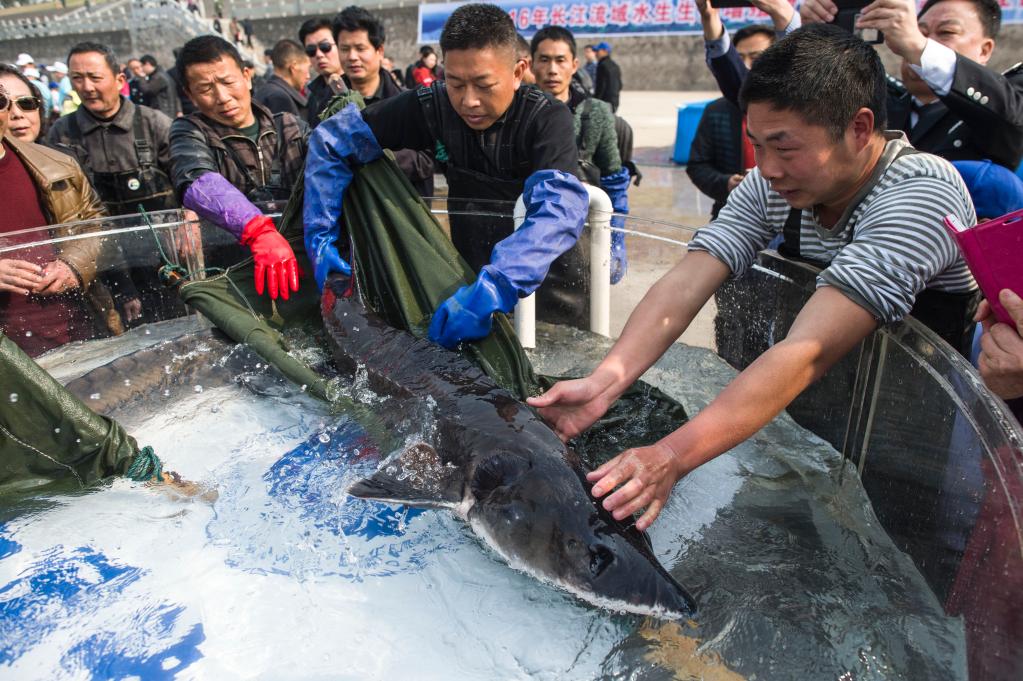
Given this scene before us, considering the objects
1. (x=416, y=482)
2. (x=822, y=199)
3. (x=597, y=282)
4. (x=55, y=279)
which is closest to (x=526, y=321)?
(x=597, y=282)

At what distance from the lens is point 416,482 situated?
2281 millimetres

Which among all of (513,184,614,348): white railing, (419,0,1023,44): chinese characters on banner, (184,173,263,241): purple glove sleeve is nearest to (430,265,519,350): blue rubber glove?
(513,184,614,348): white railing

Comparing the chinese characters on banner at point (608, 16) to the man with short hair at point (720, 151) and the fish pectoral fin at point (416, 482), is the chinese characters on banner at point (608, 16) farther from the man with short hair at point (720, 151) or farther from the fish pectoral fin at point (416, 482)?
the fish pectoral fin at point (416, 482)

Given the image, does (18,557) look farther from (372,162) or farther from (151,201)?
(151,201)

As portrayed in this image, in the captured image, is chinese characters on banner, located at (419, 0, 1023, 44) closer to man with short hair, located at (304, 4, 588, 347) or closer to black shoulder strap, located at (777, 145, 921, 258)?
A: man with short hair, located at (304, 4, 588, 347)

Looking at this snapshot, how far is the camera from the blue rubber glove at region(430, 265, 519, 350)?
285cm

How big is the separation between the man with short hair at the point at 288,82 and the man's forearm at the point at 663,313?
13.7 feet

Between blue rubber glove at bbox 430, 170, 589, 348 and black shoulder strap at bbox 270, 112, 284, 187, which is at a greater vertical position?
black shoulder strap at bbox 270, 112, 284, 187

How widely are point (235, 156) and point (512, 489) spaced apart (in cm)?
285

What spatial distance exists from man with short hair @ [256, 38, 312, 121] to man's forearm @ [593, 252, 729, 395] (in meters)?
4.17

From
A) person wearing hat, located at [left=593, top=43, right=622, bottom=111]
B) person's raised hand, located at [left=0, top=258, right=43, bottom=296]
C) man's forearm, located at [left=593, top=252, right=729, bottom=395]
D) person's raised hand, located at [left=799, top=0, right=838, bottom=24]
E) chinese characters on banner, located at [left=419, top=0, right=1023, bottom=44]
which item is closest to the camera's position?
man's forearm, located at [left=593, top=252, right=729, bottom=395]

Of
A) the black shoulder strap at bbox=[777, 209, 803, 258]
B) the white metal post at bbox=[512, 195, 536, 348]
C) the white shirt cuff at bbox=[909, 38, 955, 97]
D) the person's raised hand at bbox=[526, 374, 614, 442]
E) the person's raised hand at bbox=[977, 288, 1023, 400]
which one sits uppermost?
the white shirt cuff at bbox=[909, 38, 955, 97]

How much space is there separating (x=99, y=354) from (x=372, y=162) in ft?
5.77

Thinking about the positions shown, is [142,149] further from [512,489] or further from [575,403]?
[512,489]
